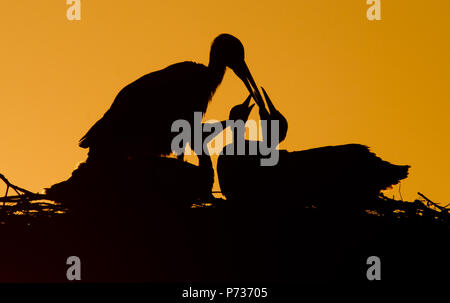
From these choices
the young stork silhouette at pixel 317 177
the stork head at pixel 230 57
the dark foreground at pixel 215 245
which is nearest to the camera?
the dark foreground at pixel 215 245

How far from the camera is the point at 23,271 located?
248 inches

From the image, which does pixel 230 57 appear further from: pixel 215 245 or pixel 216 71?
pixel 215 245

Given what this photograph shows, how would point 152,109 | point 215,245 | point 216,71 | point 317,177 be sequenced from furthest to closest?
1. point 216,71
2. point 152,109
3. point 317,177
4. point 215,245

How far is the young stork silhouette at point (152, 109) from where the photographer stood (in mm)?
8820

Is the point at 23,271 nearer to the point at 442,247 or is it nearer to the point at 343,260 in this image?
the point at 343,260

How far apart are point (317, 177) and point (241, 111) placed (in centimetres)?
173

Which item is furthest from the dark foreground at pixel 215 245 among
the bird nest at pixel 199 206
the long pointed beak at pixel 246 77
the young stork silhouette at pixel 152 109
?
the long pointed beak at pixel 246 77

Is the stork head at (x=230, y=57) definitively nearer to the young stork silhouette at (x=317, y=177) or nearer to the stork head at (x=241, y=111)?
the stork head at (x=241, y=111)

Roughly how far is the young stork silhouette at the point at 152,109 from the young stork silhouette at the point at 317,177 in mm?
1532

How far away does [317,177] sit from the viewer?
22.9 feet

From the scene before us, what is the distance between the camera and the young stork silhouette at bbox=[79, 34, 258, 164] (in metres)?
8.82

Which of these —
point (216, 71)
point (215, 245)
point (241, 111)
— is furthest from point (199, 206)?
point (216, 71)

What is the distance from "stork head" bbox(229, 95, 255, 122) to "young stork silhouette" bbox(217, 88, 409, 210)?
94cm

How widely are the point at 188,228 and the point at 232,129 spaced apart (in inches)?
79.1
